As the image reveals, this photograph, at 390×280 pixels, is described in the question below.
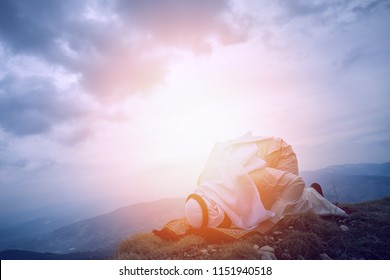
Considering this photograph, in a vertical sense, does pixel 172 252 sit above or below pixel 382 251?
above

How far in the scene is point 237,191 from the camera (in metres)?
6.95

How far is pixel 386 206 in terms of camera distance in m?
10.3

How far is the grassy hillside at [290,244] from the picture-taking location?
5.62 m

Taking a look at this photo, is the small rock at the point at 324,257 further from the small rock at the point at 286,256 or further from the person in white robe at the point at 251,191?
the person in white robe at the point at 251,191

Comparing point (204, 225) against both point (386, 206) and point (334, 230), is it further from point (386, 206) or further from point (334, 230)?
point (386, 206)

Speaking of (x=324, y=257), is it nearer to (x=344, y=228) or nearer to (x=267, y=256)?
(x=267, y=256)

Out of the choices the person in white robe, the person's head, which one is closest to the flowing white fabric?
the person in white robe

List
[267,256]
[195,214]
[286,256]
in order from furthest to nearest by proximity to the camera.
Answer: [195,214] < [286,256] < [267,256]

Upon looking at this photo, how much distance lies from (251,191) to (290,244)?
1550 millimetres

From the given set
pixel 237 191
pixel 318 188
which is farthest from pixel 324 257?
pixel 318 188

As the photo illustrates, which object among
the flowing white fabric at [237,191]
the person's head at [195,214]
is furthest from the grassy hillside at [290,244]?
the flowing white fabric at [237,191]

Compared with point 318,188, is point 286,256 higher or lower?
lower
